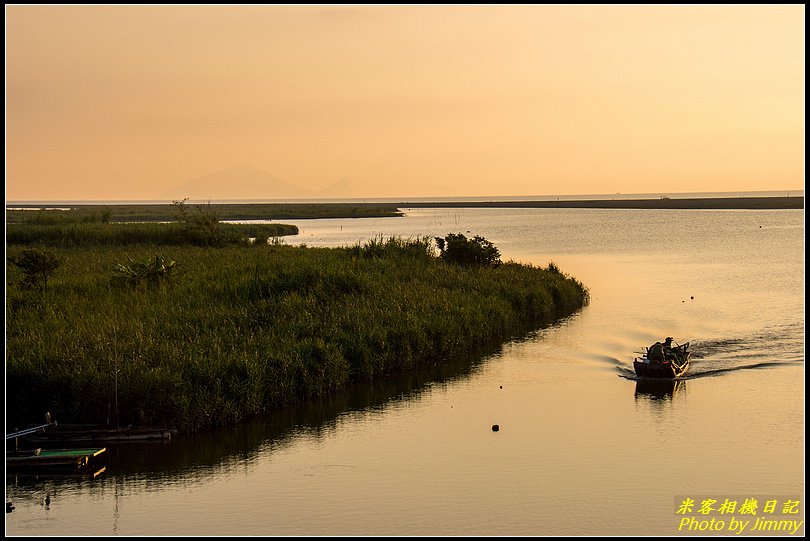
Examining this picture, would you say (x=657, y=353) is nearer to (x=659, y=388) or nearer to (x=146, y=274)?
(x=659, y=388)

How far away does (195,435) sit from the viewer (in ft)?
88.7

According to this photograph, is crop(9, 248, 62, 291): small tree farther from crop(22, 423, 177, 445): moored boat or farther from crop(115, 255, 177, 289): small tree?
crop(22, 423, 177, 445): moored boat

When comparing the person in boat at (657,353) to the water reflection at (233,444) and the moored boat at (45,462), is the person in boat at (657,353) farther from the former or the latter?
the moored boat at (45,462)

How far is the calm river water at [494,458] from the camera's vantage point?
2092 centimetres

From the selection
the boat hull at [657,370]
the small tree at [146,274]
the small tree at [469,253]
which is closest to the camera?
the boat hull at [657,370]

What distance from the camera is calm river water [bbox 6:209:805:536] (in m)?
20.9

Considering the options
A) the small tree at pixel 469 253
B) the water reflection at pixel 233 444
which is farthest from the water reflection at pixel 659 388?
the small tree at pixel 469 253

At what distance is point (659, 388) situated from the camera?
111 ft

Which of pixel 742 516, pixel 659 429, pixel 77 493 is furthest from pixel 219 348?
pixel 742 516

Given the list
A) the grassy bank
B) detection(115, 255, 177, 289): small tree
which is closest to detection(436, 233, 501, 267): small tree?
the grassy bank

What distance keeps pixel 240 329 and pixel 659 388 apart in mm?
16295

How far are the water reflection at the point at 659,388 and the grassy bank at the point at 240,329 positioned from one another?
8720 millimetres

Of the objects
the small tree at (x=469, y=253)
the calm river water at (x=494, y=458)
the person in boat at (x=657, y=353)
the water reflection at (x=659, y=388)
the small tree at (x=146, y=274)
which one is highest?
the small tree at (x=469, y=253)

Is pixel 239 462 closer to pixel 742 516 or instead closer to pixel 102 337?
pixel 102 337
